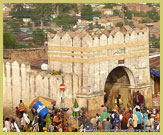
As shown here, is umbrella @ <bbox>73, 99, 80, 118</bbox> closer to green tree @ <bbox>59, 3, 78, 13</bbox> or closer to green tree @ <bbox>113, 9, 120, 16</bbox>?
green tree @ <bbox>113, 9, 120, 16</bbox>

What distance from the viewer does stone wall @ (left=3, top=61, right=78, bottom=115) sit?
21109 millimetres

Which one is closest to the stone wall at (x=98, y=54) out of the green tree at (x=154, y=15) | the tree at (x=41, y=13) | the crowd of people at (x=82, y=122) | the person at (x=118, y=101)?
the person at (x=118, y=101)

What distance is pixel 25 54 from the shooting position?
26.5m

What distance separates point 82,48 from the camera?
2111cm

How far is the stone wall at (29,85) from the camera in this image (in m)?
21.1

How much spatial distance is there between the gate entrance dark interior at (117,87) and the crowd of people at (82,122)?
303 cm

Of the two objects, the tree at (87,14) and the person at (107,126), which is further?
the tree at (87,14)

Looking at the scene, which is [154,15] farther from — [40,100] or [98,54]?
[40,100]

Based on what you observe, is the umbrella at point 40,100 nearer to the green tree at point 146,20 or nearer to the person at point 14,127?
the person at point 14,127

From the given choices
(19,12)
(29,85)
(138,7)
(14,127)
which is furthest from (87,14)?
(14,127)

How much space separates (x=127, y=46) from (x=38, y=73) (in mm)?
3340

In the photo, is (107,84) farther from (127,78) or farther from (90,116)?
(90,116)

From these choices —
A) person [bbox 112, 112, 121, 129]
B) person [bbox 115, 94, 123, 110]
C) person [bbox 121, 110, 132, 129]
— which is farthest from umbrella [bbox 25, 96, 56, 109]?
person [bbox 121, 110, 132, 129]

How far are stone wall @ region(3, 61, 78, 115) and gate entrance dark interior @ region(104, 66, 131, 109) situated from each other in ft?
8.58
